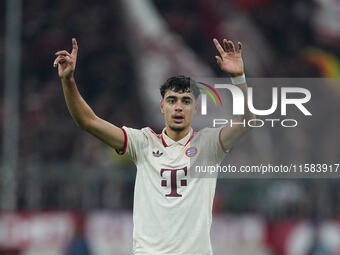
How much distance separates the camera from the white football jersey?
6.36 meters

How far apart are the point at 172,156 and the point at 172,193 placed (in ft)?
1.00

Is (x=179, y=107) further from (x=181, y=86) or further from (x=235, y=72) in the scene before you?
(x=235, y=72)

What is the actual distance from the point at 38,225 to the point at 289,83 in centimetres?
467

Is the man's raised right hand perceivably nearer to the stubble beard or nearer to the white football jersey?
the white football jersey

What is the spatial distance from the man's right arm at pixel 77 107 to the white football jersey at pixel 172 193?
11cm

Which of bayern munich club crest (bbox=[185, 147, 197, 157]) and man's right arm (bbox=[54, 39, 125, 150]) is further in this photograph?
bayern munich club crest (bbox=[185, 147, 197, 157])

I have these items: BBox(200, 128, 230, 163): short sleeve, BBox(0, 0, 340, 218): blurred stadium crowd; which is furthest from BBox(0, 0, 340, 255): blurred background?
BBox(200, 128, 230, 163): short sleeve

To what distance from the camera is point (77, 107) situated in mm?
6391

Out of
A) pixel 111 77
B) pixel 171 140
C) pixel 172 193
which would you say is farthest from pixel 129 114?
pixel 172 193

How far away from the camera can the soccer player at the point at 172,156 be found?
250 inches

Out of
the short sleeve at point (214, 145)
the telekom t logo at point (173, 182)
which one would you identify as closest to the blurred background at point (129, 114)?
the short sleeve at point (214, 145)

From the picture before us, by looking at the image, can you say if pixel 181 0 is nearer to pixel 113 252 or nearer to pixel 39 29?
pixel 39 29

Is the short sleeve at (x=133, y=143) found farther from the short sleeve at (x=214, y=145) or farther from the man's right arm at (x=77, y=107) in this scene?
the short sleeve at (x=214, y=145)

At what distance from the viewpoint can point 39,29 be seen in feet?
59.4
